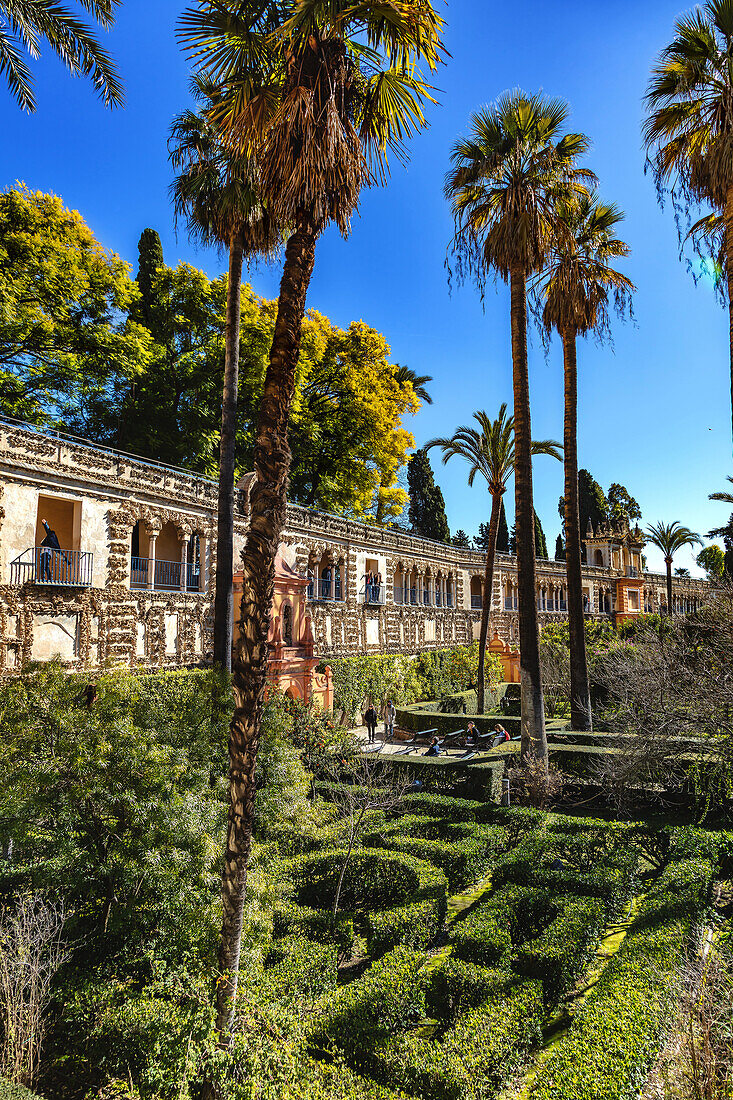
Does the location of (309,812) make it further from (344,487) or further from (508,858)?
(344,487)

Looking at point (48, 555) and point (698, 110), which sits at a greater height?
point (698, 110)

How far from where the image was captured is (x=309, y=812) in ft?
32.2

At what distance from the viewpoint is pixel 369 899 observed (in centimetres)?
1043

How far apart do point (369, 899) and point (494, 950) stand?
3213mm

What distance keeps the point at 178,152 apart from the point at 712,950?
1780cm

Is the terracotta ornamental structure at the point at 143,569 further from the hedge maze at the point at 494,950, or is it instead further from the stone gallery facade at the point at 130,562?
the hedge maze at the point at 494,950

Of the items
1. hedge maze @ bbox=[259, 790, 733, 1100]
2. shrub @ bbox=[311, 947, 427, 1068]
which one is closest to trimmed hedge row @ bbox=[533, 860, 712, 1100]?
hedge maze @ bbox=[259, 790, 733, 1100]

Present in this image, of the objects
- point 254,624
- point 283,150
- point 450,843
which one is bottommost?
point 450,843

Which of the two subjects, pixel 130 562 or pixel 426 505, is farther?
pixel 426 505

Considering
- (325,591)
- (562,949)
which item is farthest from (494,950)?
(325,591)

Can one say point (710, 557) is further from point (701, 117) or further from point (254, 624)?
point (254, 624)

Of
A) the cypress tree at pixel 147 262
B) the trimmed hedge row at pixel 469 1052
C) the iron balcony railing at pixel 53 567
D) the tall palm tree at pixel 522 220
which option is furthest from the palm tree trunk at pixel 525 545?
the cypress tree at pixel 147 262

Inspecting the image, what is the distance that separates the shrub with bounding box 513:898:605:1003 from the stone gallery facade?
22.8ft

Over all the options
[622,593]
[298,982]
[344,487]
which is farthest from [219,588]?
[622,593]
